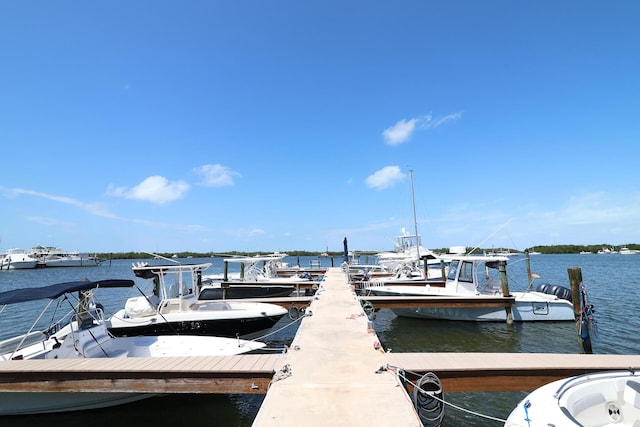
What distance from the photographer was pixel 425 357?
21.0ft

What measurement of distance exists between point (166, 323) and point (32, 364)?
486 cm

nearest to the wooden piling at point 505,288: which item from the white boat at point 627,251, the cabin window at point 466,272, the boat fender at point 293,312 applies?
the cabin window at point 466,272

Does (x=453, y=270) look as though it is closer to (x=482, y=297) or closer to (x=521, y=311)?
(x=482, y=297)

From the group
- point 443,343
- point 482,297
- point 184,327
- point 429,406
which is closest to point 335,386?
point 429,406

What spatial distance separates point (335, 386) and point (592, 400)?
3430 millimetres

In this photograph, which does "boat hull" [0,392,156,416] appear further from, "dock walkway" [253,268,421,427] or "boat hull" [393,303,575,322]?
"boat hull" [393,303,575,322]

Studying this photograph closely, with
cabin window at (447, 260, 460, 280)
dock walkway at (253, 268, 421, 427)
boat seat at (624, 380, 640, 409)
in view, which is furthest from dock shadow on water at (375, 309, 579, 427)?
boat seat at (624, 380, 640, 409)

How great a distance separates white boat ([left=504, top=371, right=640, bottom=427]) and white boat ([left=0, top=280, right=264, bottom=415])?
631 centimetres

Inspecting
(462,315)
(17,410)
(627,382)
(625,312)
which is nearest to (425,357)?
(627,382)

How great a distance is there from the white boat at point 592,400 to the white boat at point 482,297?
10.5 meters

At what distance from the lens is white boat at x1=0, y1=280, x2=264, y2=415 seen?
694 centimetres

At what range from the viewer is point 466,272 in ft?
55.1

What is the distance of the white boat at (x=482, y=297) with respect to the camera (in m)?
14.8

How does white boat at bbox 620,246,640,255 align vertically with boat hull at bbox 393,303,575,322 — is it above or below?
below
